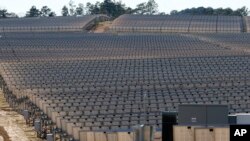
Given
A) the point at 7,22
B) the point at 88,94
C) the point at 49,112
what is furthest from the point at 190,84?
the point at 7,22

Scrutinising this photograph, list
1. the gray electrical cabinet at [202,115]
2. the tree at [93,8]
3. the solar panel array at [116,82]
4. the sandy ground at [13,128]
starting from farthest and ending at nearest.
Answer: the tree at [93,8] < the sandy ground at [13,128] < the solar panel array at [116,82] < the gray electrical cabinet at [202,115]

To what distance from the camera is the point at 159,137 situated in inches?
582

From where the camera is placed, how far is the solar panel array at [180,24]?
233 feet

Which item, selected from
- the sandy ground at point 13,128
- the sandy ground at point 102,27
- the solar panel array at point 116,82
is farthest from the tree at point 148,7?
the sandy ground at point 13,128

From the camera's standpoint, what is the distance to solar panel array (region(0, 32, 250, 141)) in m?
19.5

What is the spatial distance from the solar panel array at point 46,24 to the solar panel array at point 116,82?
2459cm

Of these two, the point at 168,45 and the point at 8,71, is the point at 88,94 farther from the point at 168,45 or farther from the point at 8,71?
the point at 168,45

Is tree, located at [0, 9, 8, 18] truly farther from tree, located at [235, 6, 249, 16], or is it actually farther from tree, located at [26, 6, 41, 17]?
tree, located at [235, 6, 249, 16]

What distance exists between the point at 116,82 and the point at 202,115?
17134 mm

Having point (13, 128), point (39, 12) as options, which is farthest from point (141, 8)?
point (13, 128)

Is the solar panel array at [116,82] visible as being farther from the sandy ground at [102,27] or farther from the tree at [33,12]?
the tree at [33,12]

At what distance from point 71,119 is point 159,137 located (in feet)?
15.4

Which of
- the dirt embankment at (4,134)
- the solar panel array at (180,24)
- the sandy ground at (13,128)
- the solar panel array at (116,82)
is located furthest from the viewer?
the solar panel array at (180,24)

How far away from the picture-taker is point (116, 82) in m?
27.8
